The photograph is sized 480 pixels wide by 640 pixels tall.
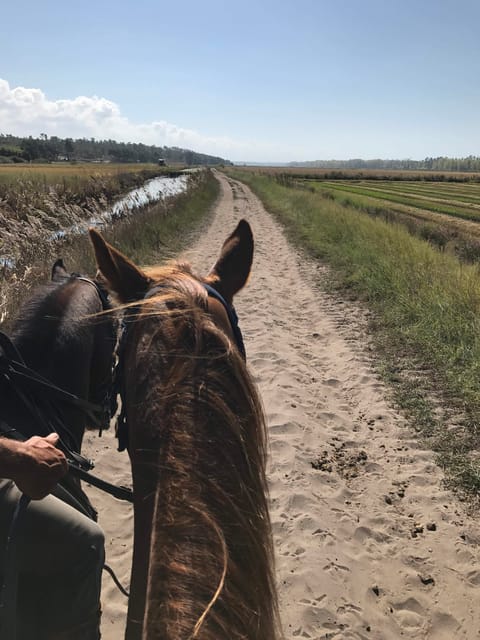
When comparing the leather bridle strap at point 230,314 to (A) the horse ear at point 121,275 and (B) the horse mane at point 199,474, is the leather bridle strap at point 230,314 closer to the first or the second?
(B) the horse mane at point 199,474

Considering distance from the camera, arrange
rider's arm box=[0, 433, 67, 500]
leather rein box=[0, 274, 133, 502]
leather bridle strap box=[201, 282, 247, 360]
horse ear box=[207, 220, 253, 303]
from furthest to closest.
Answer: horse ear box=[207, 220, 253, 303] → leather rein box=[0, 274, 133, 502] → leather bridle strap box=[201, 282, 247, 360] → rider's arm box=[0, 433, 67, 500]

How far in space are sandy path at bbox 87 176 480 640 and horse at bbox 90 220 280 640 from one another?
2010mm

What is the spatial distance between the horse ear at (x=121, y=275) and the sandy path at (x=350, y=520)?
2105mm

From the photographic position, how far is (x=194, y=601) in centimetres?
76

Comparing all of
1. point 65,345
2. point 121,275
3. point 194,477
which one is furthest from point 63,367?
point 194,477

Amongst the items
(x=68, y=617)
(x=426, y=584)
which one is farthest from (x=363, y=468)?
(x=68, y=617)

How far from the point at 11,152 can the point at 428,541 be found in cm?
7479

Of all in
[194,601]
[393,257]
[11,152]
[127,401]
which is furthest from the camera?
[11,152]

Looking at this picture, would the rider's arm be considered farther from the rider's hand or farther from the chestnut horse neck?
the chestnut horse neck

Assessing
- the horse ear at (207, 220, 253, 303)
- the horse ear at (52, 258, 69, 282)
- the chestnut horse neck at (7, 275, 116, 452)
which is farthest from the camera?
the horse ear at (52, 258, 69, 282)

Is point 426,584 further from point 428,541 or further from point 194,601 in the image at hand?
point 194,601

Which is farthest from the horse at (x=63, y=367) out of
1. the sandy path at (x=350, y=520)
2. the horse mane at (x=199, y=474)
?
the sandy path at (x=350, y=520)

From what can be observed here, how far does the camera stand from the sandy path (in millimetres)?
2547

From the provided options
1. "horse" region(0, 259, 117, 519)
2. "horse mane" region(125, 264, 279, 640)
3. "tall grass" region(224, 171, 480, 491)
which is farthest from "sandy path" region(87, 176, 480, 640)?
"horse mane" region(125, 264, 279, 640)
